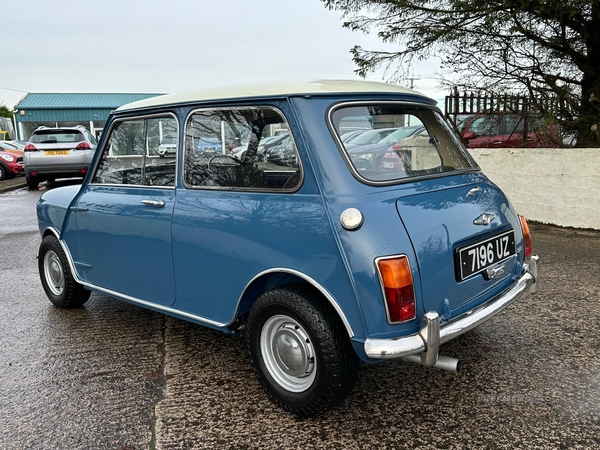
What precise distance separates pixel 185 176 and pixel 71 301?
6.62ft

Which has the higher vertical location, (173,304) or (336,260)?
(336,260)

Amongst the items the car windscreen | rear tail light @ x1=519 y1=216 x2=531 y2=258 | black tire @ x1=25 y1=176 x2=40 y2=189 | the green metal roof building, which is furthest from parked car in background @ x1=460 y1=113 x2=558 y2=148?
the green metal roof building

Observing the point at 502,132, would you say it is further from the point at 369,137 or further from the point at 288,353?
the point at 288,353

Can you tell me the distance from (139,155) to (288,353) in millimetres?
1834

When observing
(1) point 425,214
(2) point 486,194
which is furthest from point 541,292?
(1) point 425,214

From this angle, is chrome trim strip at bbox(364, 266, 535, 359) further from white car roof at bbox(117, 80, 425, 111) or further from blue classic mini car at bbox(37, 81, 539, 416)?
white car roof at bbox(117, 80, 425, 111)

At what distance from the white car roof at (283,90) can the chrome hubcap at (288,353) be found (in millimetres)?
1244

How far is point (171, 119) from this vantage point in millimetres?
3574

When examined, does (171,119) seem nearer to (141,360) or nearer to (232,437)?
(141,360)

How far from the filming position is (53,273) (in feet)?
16.1

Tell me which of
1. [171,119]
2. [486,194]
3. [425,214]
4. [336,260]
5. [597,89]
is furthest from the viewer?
[597,89]

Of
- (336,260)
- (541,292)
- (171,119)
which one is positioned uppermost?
(171,119)

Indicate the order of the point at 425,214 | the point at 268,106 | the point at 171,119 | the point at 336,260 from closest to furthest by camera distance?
the point at 336,260 → the point at 425,214 → the point at 268,106 → the point at 171,119

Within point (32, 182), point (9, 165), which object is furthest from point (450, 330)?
point (9, 165)
